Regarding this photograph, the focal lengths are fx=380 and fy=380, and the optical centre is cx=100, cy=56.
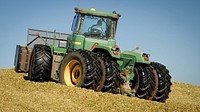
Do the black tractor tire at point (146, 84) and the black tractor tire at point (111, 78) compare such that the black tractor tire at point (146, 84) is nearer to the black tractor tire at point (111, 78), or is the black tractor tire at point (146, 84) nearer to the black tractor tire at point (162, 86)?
the black tractor tire at point (162, 86)

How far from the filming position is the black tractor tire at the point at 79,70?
1095cm

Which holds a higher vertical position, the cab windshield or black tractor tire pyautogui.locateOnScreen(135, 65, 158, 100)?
the cab windshield

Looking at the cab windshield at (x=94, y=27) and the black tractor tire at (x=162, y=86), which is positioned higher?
the cab windshield at (x=94, y=27)

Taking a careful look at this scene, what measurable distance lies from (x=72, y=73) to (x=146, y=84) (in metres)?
2.42

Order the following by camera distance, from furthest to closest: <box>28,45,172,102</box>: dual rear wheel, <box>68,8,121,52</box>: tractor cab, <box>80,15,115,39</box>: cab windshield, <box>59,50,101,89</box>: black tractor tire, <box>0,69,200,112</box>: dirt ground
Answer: <box>80,15,115,39</box>: cab windshield
<box>68,8,121,52</box>: tractor cab
<box>28,45,172,102</box>: dual rear wheel
<box>59,50,101,89</box>: black tractor tire
<box>0,69,200,112</box>: dirt ground

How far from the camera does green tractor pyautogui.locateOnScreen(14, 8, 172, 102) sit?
36.5 ft

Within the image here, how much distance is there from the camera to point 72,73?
1209 cm

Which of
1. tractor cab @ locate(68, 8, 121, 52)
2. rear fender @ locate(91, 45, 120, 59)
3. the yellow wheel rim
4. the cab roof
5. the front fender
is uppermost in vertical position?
the cab roof

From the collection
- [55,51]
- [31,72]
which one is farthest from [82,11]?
[31,72]

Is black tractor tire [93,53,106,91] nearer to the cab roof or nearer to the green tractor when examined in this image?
the green tractor

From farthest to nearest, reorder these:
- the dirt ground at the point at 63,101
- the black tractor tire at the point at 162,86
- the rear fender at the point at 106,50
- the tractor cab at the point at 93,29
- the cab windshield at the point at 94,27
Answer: the cab windshield at the point at 94,27
the tractor cab at the point at 93,29
the black tractor tire at the point at 162,86
the rear fender at the point at 106,50
the dirt ground at the point at 63,101

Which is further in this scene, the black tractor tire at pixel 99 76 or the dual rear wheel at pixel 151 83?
the dual rear wheel at pixel 151 83

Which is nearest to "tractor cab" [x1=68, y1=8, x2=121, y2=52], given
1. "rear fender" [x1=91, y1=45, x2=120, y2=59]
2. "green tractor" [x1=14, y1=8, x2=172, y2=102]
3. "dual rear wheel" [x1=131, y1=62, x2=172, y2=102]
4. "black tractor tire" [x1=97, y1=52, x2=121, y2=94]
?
"green tractor" [x1=14, y1=8, x2=172, y2=102]

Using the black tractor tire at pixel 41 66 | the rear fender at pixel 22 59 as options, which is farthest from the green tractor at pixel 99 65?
the rear fender at pixel 22 59
